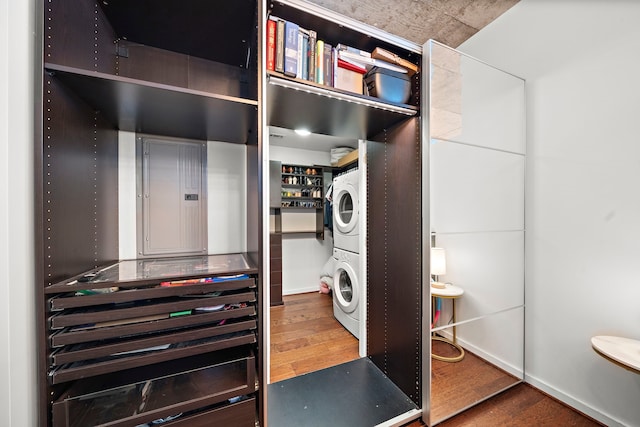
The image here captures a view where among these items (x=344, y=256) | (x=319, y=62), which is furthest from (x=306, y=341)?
(x=319, y=62)

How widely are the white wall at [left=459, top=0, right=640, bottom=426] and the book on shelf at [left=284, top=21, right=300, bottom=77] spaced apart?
5.81 ft

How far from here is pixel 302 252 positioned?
3.71 m

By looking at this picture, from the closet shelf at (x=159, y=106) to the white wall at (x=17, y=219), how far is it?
0.09 meters

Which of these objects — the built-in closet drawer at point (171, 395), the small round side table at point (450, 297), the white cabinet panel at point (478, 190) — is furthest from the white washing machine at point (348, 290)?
the built-in closet drawer at point (171, 395)

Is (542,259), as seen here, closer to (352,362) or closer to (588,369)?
(588,369)

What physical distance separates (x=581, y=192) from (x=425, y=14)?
1674 mm

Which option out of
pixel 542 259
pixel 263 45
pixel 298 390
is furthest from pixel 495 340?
pixel 263 45

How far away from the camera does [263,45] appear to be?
0.96 m

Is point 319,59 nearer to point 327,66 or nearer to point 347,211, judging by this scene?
point 327,66

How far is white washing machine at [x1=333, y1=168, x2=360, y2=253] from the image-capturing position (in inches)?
82.8

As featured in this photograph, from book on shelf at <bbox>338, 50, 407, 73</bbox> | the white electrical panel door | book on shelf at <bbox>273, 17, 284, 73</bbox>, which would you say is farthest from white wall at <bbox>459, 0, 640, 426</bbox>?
the white electrical panel door

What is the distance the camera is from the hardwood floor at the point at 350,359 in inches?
51.8

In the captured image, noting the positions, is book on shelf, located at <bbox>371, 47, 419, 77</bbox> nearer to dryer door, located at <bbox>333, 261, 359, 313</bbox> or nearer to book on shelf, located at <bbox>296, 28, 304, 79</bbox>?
book on shelf, located at <bbox>296, 28, 304, 79</bbox>

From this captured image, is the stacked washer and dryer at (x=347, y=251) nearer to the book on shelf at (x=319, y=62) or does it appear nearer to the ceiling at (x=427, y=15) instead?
the book on shelf at (x=319, y=62)
